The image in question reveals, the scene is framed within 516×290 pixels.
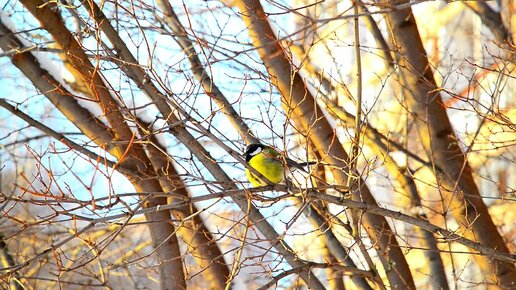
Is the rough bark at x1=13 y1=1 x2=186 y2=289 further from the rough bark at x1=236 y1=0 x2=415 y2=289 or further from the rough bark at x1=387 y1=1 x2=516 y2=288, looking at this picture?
the rough bark at x1=387 y1=1 x2=516 y2=288

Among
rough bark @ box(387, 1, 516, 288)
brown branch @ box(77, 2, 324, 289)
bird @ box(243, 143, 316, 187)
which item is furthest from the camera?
rough bark @ box(387, 1, 516, 288)

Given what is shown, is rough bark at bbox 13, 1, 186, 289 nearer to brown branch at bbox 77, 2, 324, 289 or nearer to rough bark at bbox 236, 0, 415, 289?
brown branch at bbox 77, 2, 324, 289

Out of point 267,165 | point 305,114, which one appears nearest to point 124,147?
point 267,165

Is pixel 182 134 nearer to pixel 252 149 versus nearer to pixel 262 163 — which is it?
pixel 252 149

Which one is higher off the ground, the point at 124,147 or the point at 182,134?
the point at 124,147

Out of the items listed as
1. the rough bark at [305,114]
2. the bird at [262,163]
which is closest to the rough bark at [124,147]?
the bird at [262,163]

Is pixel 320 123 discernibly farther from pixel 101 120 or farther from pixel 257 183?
pixel 101 120

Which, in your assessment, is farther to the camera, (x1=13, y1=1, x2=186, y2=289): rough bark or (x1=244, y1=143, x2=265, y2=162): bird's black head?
(x1=244, y1=143, x2=265, y2=162): bird's black head

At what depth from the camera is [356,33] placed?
3477mm

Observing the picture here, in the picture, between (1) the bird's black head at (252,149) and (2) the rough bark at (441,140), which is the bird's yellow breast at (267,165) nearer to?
(1) the bird's black head at (252,149)

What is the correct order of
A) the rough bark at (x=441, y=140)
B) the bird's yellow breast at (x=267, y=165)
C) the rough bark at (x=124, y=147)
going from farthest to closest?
1. the rough bark at (x=441, y=140)
2. the bird's yellow breast at (x=267, y=165)
3. the rough bark at (x=124, y=147)

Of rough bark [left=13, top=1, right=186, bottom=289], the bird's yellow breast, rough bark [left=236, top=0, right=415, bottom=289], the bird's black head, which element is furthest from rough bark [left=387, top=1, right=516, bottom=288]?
rough bark [left=13, top=1, right=186, bottom=289]

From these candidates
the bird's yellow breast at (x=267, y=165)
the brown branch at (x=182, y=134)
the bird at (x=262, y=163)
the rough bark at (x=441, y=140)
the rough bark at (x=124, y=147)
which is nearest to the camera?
the brown branch at (x=182, y=134)

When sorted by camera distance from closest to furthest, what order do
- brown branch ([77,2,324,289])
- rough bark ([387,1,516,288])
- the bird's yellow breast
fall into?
brown branch ([77,2,324,289]), the bird's yellow breast, rough bark ([387,1,516,288])
